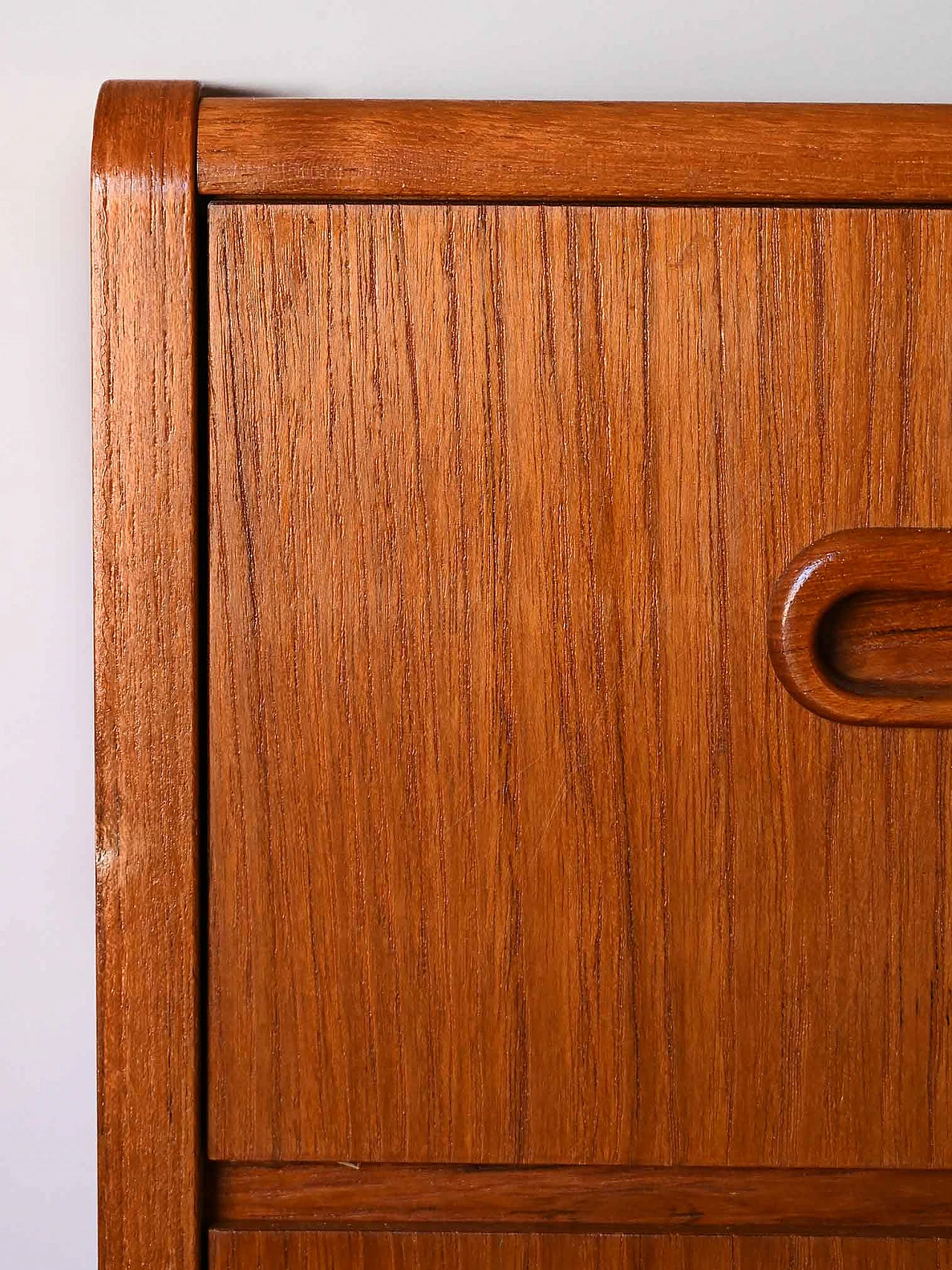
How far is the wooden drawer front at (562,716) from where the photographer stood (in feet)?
A: 1.14

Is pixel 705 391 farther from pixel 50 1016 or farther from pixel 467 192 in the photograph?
pixel 50 1016

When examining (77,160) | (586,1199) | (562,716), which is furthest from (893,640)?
(77,160)

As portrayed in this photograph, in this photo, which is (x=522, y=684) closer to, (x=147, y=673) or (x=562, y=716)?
(x=562, y=716)

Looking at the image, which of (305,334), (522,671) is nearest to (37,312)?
(305,334)

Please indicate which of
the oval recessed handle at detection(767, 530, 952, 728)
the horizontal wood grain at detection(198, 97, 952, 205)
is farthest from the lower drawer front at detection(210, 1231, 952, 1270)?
the horizontal wood grain at detection(198, 97, 952, 205)

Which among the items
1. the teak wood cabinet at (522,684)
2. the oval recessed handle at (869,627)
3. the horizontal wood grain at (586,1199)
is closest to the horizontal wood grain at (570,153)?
the teak wood cabinet at (522,684)

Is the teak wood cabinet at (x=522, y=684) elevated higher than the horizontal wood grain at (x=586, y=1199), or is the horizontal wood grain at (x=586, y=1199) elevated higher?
the teak wood cabinet at (x=522, y=684)

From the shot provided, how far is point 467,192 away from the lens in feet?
1.12

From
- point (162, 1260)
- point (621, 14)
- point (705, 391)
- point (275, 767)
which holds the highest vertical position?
point (621, 14)

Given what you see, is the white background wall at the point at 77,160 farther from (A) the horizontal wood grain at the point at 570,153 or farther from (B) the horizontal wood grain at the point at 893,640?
(B) the horizontal wood grain at the point at 893,640

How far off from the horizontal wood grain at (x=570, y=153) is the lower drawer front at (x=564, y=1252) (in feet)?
1.28

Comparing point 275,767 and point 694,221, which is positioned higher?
point 694,221

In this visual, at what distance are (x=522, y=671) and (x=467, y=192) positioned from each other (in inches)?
7.0

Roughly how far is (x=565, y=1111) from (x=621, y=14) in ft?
1.42
